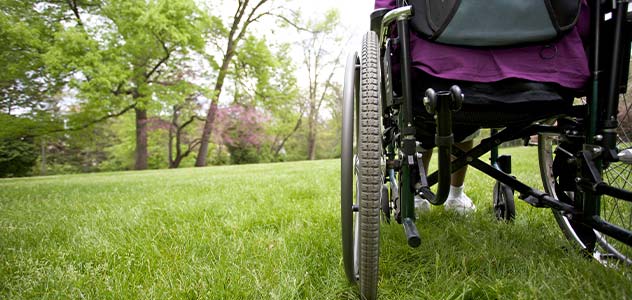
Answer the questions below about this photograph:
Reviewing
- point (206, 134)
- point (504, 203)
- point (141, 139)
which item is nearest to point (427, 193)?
point (504, 203)

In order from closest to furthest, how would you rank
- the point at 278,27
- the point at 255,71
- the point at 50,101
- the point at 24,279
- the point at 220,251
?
1. the point at 24,279
2. the point at 220,251
3. the point at 50,101
4. the point at 255,71
5. the point at 278,27

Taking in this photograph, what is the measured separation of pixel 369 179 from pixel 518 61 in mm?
561

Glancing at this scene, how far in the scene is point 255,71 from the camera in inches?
469

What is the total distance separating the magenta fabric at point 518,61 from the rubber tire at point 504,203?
2.61 ft

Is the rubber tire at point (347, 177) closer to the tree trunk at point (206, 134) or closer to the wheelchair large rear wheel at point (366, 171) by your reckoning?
the wheelchair large rear wheel at point (366, 171)

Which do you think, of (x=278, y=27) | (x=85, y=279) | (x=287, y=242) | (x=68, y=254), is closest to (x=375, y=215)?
(x=287, y=242)

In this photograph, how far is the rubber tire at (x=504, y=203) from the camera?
1.41m

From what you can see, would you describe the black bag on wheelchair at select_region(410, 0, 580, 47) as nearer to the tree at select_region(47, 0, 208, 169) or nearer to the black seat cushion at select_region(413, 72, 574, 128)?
the black seat cushion at select_region(413, 72, 574, 128)

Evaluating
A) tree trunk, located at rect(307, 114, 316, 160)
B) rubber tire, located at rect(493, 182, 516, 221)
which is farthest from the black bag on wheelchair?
tree trunk, located at rect(307, 114, 316, 160)

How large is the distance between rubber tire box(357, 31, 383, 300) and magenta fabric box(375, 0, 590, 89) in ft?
0.71

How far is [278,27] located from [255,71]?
9.01ft

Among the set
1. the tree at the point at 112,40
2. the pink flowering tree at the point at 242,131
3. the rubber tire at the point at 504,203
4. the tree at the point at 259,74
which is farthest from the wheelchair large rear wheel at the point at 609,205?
the pink flowering tree at the point at 242,131

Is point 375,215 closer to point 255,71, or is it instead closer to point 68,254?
point 68,254

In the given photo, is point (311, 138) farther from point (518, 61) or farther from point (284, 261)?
point (518, 61)
